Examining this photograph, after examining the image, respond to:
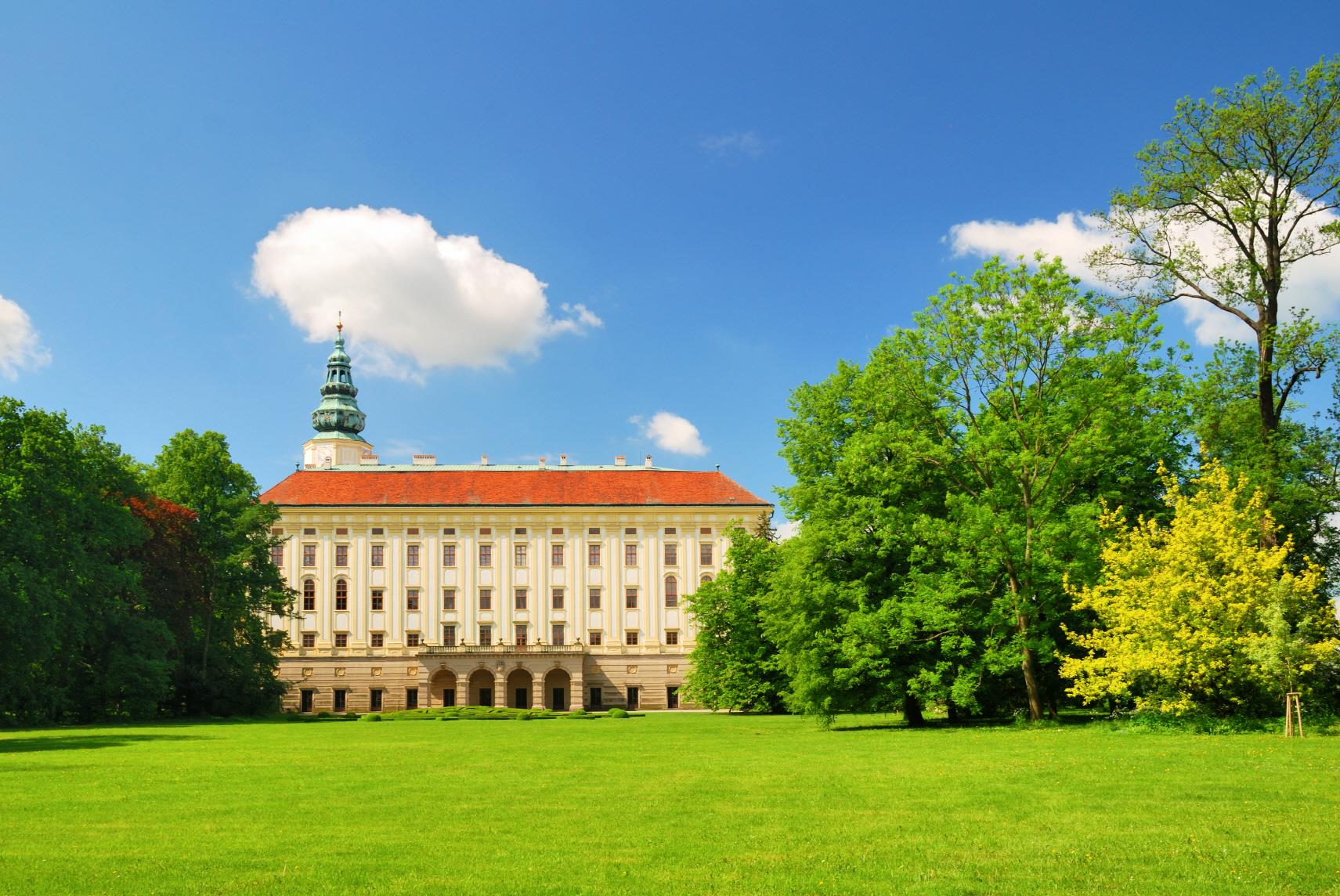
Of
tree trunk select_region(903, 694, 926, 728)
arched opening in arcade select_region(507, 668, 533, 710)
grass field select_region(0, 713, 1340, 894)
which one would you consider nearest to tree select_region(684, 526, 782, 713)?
tree trunk select_region(903, 694, 926, 728)

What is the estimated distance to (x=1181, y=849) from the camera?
36.4ft

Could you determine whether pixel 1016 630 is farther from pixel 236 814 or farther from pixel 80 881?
pixel 80 881

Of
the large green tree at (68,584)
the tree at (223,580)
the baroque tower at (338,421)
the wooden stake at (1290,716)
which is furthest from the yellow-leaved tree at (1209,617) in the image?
the baroque tower at (338,421)

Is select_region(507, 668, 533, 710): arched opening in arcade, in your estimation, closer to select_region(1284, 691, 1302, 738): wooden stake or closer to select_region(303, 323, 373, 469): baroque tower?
select_region(303, 323, 373, 469): baroque tower

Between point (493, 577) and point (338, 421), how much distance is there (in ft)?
134

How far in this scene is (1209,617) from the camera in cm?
2700

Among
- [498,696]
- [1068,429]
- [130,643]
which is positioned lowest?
[498,696]

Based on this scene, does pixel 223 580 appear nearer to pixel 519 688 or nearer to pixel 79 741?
pixel 519 688

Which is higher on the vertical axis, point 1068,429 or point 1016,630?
point 1068,429

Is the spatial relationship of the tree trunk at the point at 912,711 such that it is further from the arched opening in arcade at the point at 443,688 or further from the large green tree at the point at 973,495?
the arched opening in arcade at the point at 443,688

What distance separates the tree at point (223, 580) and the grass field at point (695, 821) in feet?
108

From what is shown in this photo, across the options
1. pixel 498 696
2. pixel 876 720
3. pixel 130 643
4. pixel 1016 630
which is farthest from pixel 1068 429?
pixel 498 696

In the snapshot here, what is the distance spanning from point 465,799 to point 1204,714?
20151mm

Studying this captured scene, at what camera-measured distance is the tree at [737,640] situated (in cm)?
5678
